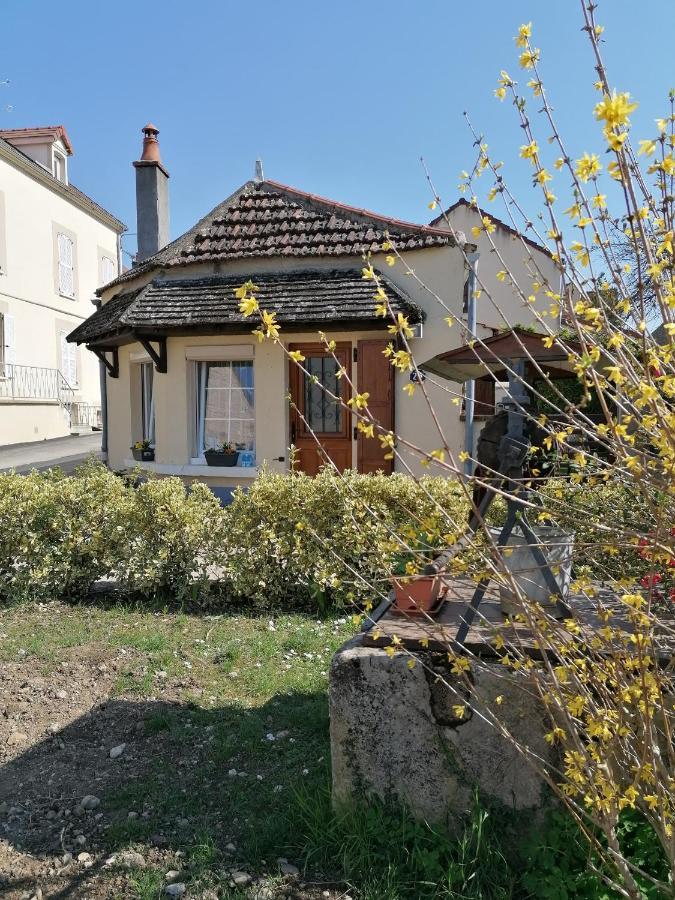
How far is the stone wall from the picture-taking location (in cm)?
271

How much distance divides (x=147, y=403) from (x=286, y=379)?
336 centimetres

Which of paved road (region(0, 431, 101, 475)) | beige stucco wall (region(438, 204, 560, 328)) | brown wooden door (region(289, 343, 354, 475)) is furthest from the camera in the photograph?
paved road (region(0, 431, 101, 475))

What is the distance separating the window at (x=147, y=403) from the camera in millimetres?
11969

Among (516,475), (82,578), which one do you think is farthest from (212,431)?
(516,475)

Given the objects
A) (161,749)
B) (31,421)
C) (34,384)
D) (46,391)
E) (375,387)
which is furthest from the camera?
(46,391)

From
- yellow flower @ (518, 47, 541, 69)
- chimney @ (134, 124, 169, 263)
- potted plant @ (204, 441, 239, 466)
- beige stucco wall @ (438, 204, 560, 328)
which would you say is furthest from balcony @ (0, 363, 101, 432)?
yellow flower @ (518, 47, 541, 69)

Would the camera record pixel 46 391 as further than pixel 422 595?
Yes

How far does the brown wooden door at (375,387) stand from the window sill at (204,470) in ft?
5.68

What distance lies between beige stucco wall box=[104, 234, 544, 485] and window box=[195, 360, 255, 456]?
0.22 m

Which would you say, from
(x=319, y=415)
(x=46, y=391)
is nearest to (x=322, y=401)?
(x=319, y=415)

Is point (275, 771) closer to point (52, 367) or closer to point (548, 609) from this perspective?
point (548, 609)

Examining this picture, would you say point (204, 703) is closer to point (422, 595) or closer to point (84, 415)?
point (422, 595)

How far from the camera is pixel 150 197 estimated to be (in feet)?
42.1

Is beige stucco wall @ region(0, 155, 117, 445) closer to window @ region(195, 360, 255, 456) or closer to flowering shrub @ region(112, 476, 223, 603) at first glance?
A: window @ region(195, 360, 255, 456)
